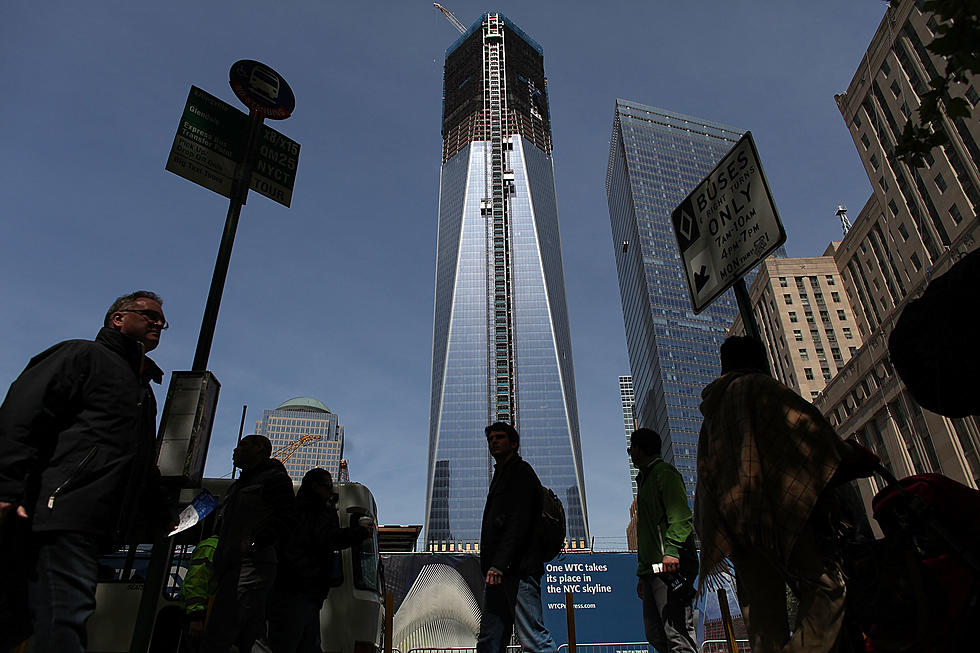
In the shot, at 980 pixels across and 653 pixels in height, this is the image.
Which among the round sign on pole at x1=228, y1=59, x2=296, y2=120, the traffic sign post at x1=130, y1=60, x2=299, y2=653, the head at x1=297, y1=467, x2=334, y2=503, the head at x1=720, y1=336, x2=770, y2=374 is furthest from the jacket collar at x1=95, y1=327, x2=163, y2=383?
the round sign on pole at x1=228, y1=59, x2=296, y2=120

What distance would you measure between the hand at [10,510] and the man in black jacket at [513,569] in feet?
7.78

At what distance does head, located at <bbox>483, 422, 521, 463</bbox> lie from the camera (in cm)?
438

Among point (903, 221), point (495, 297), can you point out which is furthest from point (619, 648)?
point (495, 297)

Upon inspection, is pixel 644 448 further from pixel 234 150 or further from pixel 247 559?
pixel 234 150

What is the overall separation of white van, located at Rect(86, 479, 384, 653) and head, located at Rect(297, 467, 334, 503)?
105 centimetres

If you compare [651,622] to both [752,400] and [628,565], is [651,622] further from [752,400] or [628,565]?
[628,565]

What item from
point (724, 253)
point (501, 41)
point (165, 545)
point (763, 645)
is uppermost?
point (501, 41)

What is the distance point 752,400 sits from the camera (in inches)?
97.2

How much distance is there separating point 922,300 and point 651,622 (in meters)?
3.09

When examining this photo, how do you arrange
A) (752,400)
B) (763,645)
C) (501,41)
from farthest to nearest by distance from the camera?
(501,41), (752,400), (763,645)

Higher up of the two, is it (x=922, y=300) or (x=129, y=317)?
(x=129, y=317)

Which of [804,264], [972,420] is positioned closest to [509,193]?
[804,264]

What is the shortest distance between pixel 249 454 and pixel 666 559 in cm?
319

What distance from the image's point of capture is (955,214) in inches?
1644
